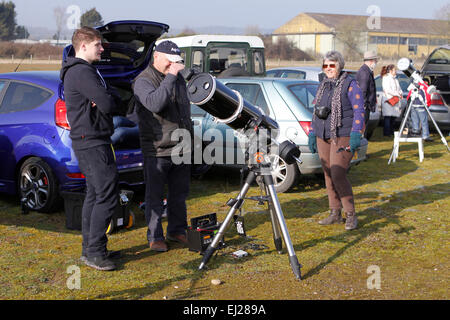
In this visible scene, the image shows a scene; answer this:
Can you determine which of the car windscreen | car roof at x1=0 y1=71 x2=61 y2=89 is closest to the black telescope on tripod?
car roof at x1=0 y1=71 x2=61 y2=89

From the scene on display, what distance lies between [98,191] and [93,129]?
558 mm

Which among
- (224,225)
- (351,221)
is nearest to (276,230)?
(224,225)

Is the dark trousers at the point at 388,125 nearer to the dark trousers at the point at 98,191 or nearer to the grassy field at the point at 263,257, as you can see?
the grassy field at the point at 263,257

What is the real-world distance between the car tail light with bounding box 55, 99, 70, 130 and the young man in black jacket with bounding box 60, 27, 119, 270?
1.55 m

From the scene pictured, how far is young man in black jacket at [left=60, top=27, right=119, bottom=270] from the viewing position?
15.0ft

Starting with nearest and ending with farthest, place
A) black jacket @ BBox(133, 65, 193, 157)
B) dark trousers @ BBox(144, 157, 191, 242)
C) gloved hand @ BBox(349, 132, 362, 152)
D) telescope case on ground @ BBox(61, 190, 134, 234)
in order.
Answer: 1. black jacket @ BBox(133, 65, 193, 157)
2. dark trousers @ BBox(144, 157, 191, 242)
3. gloved hand @ BBox(349, 132, 362, 152)
4. telescope case on ground @ BBox(61, 190, 134, 234)

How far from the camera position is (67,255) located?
17.3 ft

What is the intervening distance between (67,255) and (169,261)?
1.03m

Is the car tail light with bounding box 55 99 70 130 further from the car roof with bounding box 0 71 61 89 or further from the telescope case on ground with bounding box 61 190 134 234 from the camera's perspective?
the telescope case on ground with bounding box 61 190 134 234

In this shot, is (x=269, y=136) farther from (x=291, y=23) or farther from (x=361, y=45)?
(x=291, y=23)

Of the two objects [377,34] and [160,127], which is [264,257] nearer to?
[160,127]

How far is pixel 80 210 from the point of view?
19.6ft
